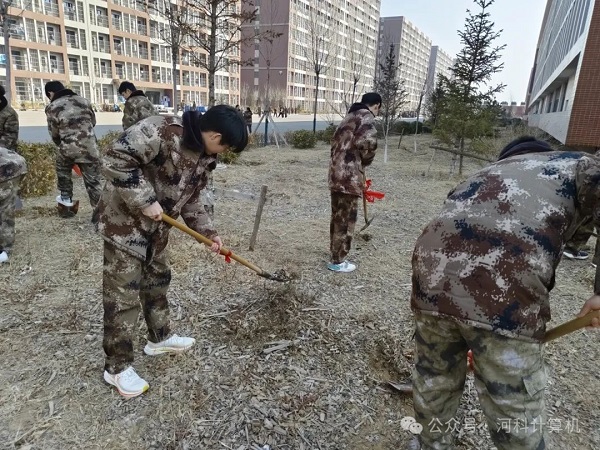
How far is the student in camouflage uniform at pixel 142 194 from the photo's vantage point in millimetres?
2035

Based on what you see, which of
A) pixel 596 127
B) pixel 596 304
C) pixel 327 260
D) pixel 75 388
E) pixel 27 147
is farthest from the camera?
pixel 596 127

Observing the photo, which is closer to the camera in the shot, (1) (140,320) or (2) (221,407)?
(2) (221,407)

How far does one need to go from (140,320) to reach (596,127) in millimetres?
12761

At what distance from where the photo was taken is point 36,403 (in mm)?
2324

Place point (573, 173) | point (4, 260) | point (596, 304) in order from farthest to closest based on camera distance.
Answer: point (4, 260) < point (596, 304) < point (573, 173)

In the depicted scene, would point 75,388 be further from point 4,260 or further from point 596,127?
point 596,127

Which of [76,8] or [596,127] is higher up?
[76,8]

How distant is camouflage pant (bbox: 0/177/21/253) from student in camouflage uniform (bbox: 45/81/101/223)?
853 mm

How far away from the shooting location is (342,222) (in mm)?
4078

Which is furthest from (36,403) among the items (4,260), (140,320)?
(4,260)

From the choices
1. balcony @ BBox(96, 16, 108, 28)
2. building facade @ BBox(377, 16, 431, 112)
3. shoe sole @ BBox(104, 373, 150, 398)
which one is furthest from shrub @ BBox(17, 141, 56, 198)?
building facade @ BBox(377, 16, 431, 112)

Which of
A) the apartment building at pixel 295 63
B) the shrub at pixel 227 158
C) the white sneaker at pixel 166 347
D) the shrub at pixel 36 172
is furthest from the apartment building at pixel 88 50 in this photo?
the white sneaker at pixel 166 347

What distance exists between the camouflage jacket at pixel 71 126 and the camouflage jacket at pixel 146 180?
3.33m

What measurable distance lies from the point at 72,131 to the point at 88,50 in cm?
3867
